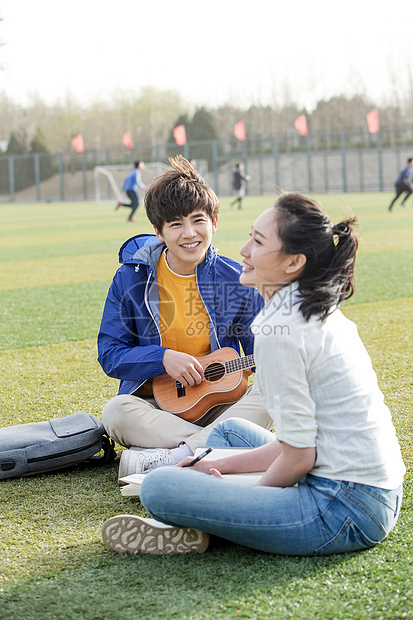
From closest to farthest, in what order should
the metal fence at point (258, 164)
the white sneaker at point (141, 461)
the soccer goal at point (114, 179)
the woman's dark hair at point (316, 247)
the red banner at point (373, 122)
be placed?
the woman's dark hair at point (316, 247) < the white sneaker at point (141, 461) < the red banner at point (373, 122) < the soccer goal at point (114, 179) < the metal fence at point (258, 164)

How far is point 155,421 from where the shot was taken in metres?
3.30

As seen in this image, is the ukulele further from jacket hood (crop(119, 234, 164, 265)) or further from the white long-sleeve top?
the white long-sleeve top

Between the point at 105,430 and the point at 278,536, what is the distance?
4.66ft

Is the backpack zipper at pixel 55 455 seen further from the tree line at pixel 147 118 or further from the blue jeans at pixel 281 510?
the tree line at pixel 147 118

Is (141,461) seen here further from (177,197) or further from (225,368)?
(177,197)

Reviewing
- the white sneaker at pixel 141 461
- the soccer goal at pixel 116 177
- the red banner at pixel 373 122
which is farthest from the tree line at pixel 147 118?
the white sneaker at pixel 141 461

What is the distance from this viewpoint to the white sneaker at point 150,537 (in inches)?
92.9

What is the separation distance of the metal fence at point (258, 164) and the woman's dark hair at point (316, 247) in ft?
137

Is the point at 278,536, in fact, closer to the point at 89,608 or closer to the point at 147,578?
the point at 147,578

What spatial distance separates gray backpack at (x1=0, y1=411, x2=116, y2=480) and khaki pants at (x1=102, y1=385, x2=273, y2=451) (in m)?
0.10

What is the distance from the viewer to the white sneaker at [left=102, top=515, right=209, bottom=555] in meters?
2.36

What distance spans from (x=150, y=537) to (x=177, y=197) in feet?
5.25

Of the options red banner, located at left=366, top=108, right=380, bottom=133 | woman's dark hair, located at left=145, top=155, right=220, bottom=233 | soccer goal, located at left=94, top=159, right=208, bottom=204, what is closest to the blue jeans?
woman's dark hair, located at left=145, top=155, right=220, bottom=233

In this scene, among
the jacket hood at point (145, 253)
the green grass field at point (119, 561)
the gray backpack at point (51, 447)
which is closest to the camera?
the green grass field at point (119, 561)
